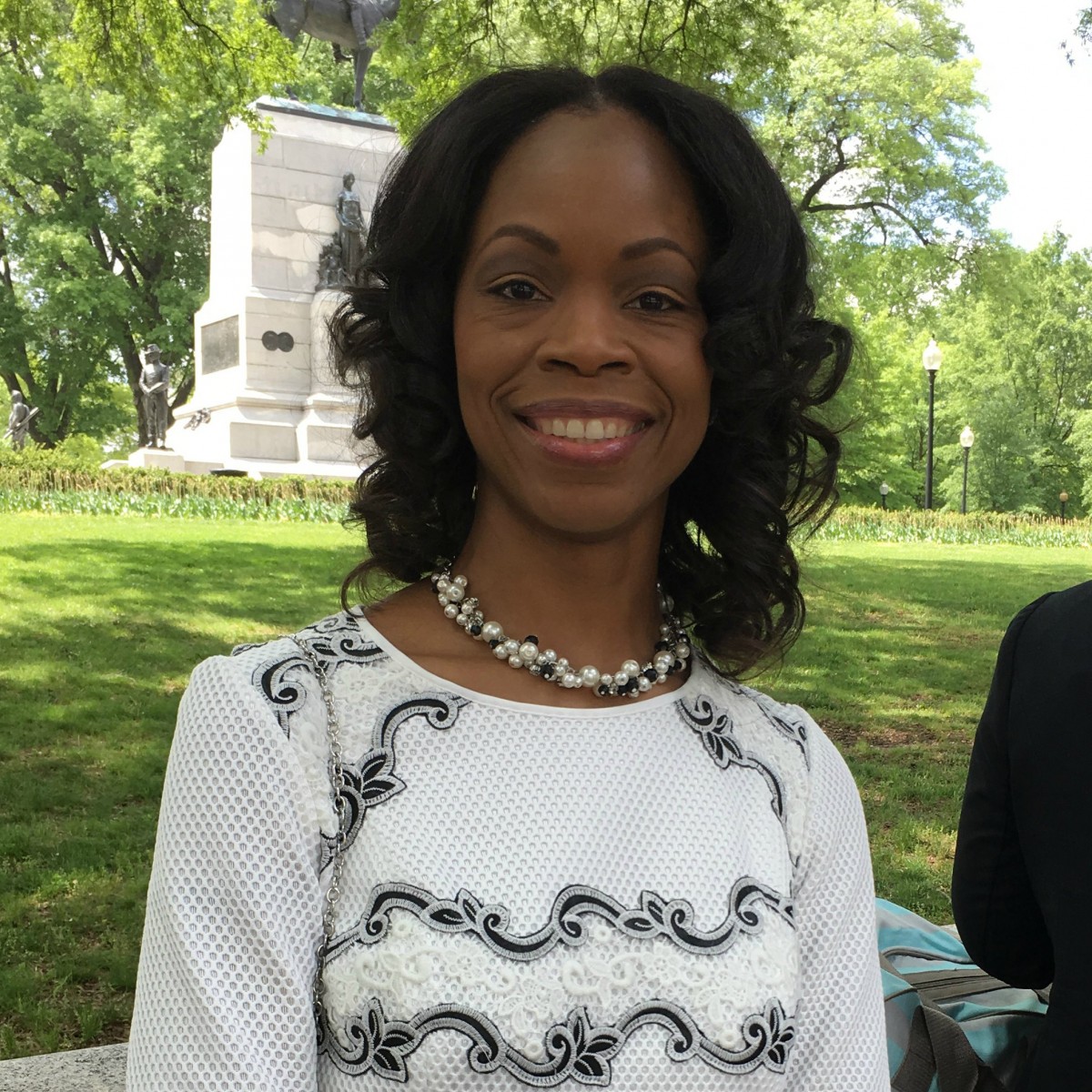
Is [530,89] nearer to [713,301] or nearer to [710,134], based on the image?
[710,134]

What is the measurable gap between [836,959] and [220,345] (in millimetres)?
21564

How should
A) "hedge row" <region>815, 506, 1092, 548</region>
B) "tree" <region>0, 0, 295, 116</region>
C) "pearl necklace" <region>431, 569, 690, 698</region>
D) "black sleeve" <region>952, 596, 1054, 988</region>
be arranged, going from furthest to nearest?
"hedge row" <region>815, 506, 1092, 548</region>, "tree" <region>0, 0, 295, 116</region>, "black sleeve" <region>952, 596, 1054, 988</region>, "pearl necklace" <region>431, 569, 690, 698</region>

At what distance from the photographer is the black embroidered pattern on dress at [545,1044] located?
1262mm

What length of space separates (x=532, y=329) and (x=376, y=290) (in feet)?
1.11

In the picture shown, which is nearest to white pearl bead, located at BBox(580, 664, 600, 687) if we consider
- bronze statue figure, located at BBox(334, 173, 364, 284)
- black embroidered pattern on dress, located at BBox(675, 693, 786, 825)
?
black embroidered pattern on dress, located at BBox(675, 693, 786, 825)

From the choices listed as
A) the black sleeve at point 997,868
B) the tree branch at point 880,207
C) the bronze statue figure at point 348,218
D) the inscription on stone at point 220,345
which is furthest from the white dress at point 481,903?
the tree branch at point 880,207

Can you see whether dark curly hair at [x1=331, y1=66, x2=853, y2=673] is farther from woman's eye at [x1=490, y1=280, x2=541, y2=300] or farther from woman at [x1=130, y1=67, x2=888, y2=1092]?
woman's eye at [x1=490, y1=280, x2=541, y2=300]

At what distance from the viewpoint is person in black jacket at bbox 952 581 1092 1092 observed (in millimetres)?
1901

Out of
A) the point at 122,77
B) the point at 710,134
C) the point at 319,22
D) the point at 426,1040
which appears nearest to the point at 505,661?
the point at 426,1040

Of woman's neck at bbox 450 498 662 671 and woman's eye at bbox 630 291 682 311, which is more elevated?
woman's eye at bbox 630 291 682 311

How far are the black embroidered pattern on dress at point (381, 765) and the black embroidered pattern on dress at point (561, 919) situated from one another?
0.07 metres

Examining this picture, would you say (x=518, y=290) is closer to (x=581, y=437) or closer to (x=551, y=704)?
(x=581, y=437)

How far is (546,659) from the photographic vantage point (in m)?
1.56

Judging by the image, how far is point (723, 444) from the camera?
1.78 m
